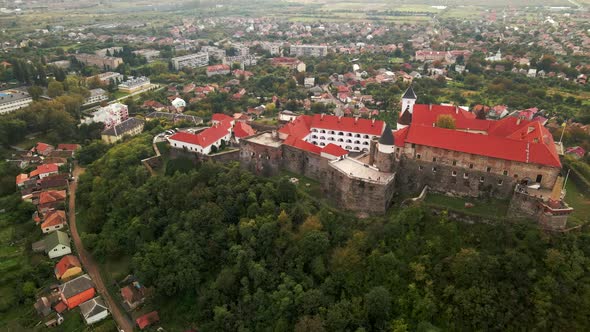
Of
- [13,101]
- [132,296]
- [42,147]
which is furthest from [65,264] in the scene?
[13,101]

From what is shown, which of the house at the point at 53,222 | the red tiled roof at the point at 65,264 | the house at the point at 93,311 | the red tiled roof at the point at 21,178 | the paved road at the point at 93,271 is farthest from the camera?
the red tiled roof at the point at 21,178

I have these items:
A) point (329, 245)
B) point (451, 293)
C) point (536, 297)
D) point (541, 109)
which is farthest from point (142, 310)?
point (541, 109)

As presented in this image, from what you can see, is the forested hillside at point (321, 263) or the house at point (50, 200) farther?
the house at point (50, 200)

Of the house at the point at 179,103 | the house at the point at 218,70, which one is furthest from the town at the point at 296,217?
the house at the point at 218,70

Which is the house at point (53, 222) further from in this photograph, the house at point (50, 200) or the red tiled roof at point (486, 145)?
the red tiled roof at point (486, 145)

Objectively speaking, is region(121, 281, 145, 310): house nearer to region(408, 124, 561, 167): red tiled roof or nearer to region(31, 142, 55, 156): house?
region(408, 124, 561, 167): red tiled roof

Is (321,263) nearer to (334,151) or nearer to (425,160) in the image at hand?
(334,151)

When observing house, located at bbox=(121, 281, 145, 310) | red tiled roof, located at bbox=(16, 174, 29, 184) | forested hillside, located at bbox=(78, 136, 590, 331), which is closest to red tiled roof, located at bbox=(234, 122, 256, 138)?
forested hillside, located at bbox=(78, 136, 590, 331)
